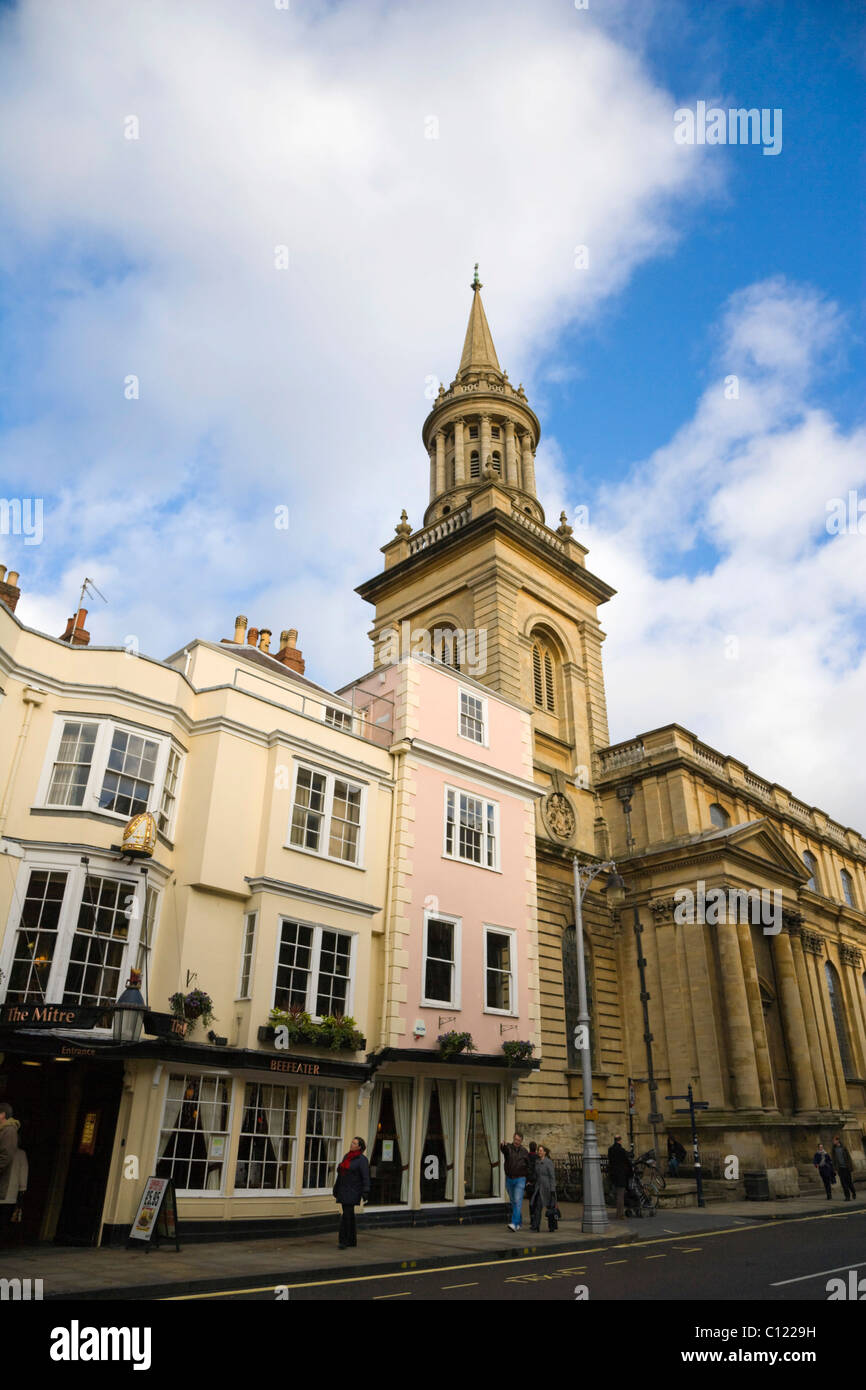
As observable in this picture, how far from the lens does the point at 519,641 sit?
34.2m

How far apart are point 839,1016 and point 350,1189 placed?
35.3 metres

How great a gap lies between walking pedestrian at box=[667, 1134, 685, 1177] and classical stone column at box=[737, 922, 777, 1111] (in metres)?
3.13

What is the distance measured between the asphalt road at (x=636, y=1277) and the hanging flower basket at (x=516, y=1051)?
5.09 m

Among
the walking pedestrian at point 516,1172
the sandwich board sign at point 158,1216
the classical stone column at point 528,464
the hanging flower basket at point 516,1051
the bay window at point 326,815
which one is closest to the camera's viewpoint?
the sandwich board sign at point 158,1216

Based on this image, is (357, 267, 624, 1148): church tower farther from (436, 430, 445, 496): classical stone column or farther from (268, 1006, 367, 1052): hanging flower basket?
(268, 1006, 367, 1052): hanging flower basket

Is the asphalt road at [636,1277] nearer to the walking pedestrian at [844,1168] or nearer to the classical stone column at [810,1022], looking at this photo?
the walking pedestrian at [844,1168]

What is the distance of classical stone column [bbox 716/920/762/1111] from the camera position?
94.6 feet

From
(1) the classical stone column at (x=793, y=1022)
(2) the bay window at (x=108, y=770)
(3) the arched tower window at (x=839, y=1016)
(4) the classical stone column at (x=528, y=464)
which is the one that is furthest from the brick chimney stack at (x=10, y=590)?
(3) the arched tower window at (x=839, y=1016)

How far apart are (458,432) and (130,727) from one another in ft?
101

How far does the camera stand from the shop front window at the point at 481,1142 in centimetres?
2067

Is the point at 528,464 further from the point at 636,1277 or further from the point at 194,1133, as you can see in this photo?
the point at 636,1277

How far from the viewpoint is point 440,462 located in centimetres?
4444
